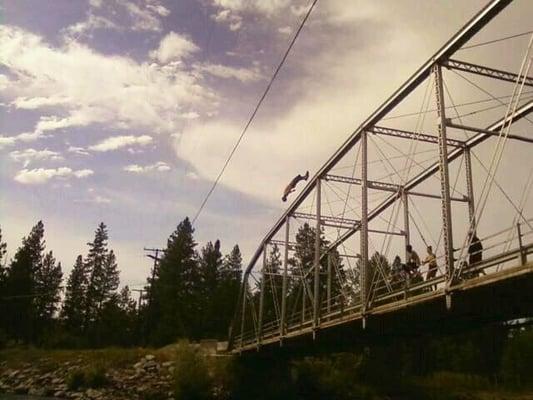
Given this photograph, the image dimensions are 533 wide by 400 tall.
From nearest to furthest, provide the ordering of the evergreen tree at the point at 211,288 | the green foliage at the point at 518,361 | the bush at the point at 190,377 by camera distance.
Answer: the bush at the point at 190,377 → the green foliage at the point at 518,361 → the evergreen tree at the point at 211,288

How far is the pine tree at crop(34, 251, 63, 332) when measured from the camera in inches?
3127

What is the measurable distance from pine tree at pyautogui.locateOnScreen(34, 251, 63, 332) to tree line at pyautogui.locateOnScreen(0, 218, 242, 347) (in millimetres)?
197

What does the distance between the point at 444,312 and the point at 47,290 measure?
270ft

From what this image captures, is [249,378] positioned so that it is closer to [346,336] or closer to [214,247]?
[346,336]

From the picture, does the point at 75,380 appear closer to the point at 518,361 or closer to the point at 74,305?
the point at 74,305

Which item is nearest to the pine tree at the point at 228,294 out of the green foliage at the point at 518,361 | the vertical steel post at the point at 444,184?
the green foliage at the point at 518,361

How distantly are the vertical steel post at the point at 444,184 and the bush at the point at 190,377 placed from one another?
29.5 metres

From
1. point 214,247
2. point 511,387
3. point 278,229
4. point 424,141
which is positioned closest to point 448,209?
point 424,141

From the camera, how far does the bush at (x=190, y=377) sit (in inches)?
1549

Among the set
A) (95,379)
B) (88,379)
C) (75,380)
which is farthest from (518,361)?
(75,380)

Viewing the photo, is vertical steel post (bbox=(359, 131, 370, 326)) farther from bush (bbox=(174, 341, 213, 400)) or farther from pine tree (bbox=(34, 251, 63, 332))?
pine tree (bbox=(34, 251, 63, 332))

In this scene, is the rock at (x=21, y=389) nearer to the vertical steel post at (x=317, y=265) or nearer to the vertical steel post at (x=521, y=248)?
the vertical steel post at (x=317, y=265)

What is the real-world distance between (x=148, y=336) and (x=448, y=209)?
199 ft

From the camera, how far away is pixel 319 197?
29.5 m
